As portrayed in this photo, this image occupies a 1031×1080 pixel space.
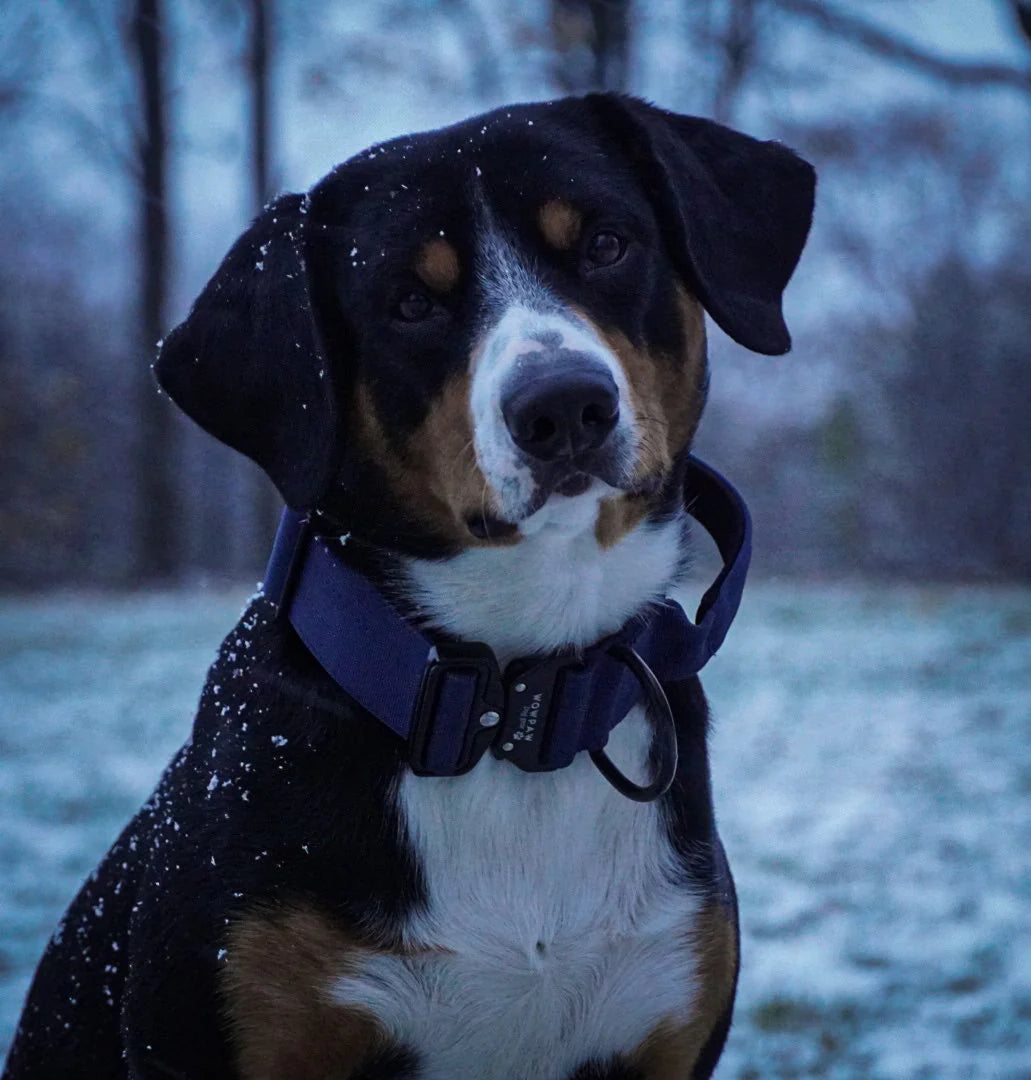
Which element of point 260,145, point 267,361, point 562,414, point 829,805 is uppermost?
point 260,145

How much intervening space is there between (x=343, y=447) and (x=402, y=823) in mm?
619

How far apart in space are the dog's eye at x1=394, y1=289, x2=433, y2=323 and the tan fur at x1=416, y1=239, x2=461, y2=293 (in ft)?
0.09

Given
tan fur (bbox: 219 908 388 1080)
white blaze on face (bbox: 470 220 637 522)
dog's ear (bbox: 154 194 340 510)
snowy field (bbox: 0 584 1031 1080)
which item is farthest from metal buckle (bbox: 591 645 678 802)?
snowy field (bbox: 0 584 1031 1080)

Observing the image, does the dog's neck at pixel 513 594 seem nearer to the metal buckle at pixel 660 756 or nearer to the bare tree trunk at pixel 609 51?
the metal buckle at pixel 660 756

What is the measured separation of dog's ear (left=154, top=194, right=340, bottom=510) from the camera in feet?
6.99

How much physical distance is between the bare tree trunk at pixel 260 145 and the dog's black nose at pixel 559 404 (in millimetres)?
9323

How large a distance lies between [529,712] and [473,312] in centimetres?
67

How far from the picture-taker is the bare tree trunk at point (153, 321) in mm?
13320

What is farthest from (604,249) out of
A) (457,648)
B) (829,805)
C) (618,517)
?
(829,805)

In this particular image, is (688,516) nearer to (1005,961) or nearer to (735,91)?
(1005,961)

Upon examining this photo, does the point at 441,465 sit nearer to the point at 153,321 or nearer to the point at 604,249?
the point at 604,249

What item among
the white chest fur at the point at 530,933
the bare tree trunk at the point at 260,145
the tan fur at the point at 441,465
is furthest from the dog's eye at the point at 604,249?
the bare tree trunk at the point at 260,145

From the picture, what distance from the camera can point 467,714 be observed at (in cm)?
204

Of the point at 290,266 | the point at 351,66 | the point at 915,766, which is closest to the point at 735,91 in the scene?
the point at 351,66
